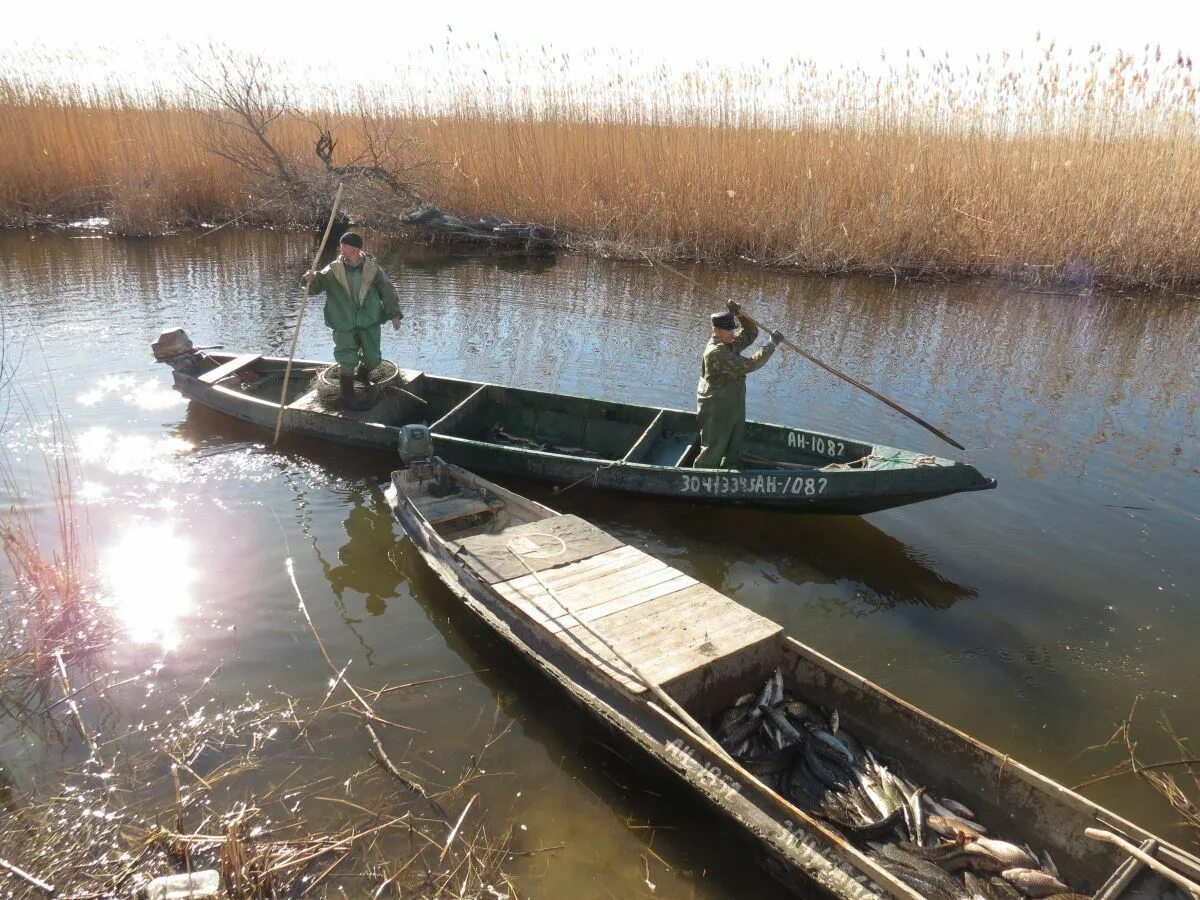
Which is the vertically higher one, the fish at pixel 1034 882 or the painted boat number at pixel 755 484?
the painted boat number at pixel 755 484

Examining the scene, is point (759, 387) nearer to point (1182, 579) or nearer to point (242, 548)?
point (1182, 579)

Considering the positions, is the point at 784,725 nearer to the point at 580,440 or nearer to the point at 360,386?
the point at 580,440

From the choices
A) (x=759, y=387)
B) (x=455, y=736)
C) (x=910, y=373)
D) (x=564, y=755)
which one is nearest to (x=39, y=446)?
(x=455, y=736)

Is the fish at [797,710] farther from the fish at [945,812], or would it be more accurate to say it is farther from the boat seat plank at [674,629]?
the fish at [945,812]

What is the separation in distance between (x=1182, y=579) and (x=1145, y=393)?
4872mm

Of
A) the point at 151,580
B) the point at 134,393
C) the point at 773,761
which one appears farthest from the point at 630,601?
the point at 134,393

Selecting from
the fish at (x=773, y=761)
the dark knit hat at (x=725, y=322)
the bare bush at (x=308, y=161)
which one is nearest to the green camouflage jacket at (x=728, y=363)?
the dark knit hat at (x=725, y=322)

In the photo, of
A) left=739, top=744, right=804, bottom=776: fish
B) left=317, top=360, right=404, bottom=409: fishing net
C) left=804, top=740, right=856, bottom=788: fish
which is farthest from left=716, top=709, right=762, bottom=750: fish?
left=317, top=360, right=404, bottom=409: fishing net

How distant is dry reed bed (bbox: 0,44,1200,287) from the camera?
1431cm

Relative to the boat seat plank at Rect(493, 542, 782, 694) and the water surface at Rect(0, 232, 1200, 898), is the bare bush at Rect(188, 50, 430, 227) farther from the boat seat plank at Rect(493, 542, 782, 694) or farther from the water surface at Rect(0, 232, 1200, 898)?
the boat seat plank at Rect(493, 542, 782, 694)

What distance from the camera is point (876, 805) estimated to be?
4180 mm

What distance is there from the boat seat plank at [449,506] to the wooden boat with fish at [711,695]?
27 mm

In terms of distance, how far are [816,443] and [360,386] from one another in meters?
5.01

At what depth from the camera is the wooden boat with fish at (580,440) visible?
668 centimetres
